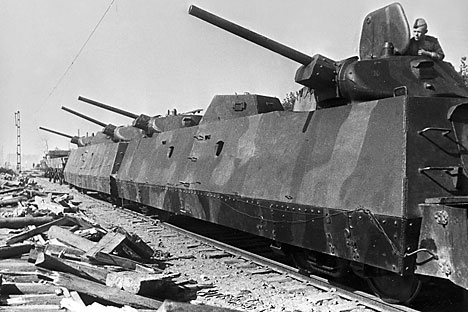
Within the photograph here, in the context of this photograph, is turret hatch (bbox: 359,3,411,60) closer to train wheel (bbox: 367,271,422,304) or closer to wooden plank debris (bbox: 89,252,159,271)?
train wheel (bbox: 367,271,422,304)

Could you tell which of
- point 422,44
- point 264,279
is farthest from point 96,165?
point 422,44

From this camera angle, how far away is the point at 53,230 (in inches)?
401

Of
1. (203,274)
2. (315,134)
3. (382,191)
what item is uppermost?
(315,134)

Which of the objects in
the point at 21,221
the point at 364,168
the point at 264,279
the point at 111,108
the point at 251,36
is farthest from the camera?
the point at 111,108

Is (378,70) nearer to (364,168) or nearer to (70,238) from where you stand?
(364,168)

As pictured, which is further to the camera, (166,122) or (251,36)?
(166,122)

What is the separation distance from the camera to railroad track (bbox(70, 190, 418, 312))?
679 centimetres

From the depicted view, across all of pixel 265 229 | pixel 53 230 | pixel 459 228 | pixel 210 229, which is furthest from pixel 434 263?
pixel 210 229

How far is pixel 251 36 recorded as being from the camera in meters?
9.01

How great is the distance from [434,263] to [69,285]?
382 cm

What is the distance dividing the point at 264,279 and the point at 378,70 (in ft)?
10.7

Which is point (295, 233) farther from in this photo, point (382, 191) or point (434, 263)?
point (434, 263)

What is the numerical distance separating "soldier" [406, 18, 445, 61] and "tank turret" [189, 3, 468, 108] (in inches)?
5.5

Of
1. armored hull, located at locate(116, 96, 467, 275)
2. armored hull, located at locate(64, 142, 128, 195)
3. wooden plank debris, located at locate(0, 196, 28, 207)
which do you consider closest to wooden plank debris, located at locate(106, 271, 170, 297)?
armored hull, located at locate(116, 96, 467, 275)
